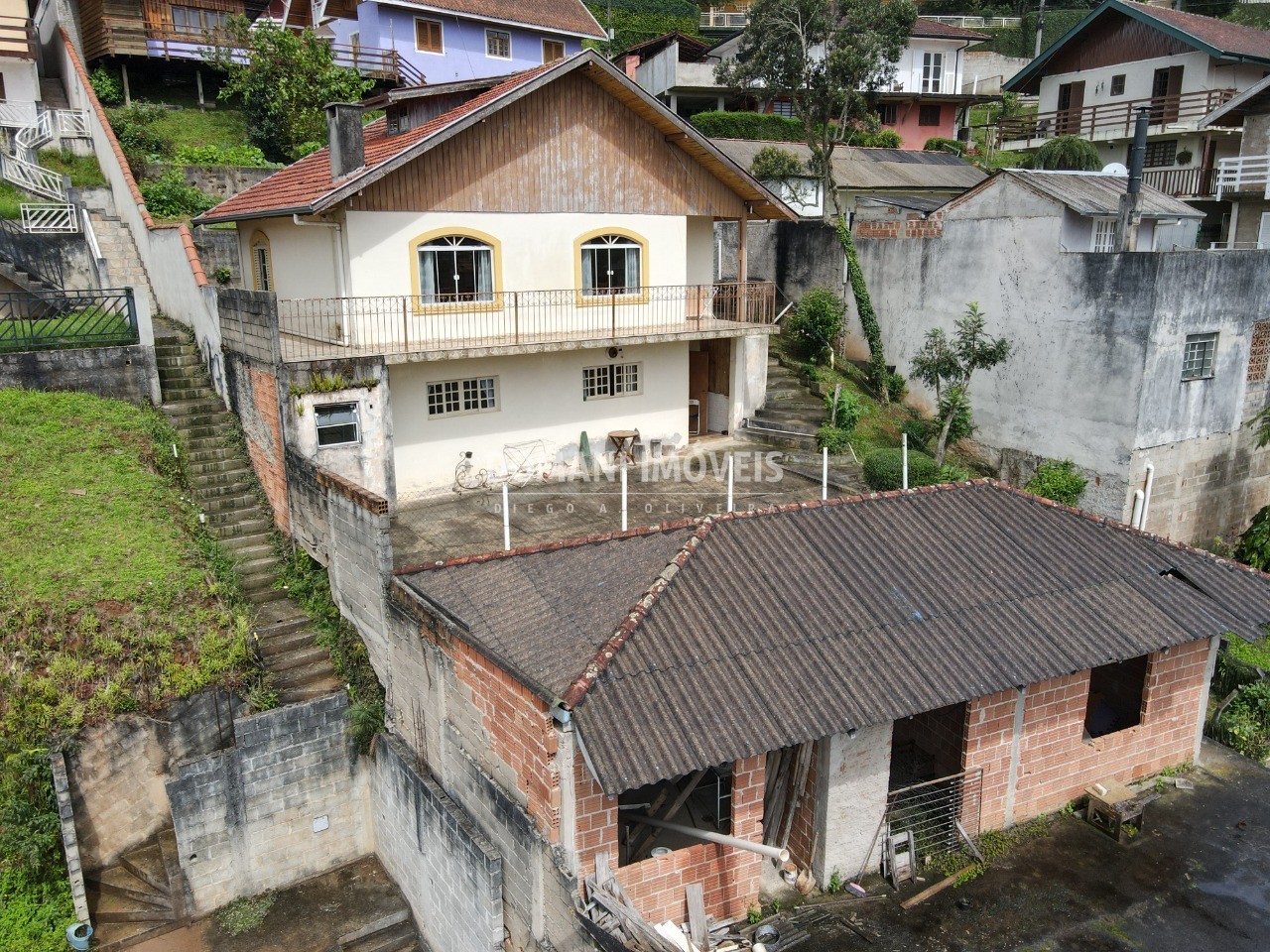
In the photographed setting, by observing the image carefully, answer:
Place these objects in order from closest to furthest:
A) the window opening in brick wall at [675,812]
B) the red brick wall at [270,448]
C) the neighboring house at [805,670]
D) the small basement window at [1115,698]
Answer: the neighboring house at [805,670], the window opening in brick wall at [675,812], the small basement window at [1115,698], the red brick wall at [270,448]

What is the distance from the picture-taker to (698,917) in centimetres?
945

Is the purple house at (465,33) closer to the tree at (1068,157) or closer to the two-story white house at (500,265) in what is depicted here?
the two-story white house at (500,265)

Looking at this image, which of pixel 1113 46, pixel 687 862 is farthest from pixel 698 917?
pixel 1113 46

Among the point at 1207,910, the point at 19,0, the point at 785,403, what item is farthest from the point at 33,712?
the point at 19,0

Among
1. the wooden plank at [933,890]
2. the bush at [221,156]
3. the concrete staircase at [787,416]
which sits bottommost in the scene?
the wooden plank at [933,890]

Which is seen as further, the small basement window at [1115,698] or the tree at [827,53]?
the tree at [827,53]

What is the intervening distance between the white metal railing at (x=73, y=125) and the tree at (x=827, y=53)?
59.7 ft

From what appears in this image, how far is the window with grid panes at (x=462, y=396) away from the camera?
1728cm

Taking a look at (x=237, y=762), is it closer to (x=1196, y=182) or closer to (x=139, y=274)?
(x=139, y=274)

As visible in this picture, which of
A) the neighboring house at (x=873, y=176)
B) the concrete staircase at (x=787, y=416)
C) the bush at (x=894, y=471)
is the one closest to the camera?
the bush at (x=894, y=471)

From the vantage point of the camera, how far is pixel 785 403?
22.5 meters

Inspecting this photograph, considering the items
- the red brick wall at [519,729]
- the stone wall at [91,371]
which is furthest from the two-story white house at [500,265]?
the red brick wall at [519,729]

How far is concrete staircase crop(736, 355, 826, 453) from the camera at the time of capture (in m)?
20.8

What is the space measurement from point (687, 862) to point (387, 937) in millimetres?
4793
